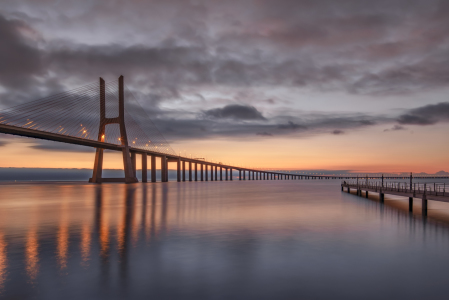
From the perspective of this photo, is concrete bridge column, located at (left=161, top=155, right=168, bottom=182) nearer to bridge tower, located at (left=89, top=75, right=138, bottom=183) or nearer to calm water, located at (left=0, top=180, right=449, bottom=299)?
bridge tower, located at (left=89, top=75, right=138, bottom=183)

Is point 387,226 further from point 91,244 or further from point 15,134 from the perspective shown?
point 15,134

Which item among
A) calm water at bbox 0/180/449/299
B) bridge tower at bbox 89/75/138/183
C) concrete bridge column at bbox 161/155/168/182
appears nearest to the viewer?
calm water at bbox 0/180/449/299

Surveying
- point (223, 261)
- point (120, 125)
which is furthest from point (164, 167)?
point (223, 261)

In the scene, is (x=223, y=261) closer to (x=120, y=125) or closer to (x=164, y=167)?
(x=120, y=125)

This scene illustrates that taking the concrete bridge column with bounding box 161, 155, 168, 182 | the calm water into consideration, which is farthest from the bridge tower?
the calm water

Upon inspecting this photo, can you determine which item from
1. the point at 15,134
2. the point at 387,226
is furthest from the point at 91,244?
the point at 15,134

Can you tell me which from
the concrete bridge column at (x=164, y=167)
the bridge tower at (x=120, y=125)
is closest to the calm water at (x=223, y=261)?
the bridge tower at (x=120, y=125)

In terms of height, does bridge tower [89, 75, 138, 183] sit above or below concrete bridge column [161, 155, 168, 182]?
above

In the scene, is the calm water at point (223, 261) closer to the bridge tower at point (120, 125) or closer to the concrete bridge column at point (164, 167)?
the bridge tower at point (120, 125)

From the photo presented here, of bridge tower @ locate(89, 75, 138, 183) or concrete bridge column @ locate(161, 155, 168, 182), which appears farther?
concrete bridge column @ locate(161, 155, 168, 182)

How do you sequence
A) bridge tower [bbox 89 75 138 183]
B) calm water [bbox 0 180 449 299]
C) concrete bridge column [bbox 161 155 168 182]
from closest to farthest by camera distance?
calm water [bbox 0 180 449 299]
bridge tower [bbox 89 75 138 183]
concrete bridge column [bbox 161 155 168 182]

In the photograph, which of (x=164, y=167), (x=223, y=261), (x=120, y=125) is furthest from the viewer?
(x=164, y=167)

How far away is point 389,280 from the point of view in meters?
10.3

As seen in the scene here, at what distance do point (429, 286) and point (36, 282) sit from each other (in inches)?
451
